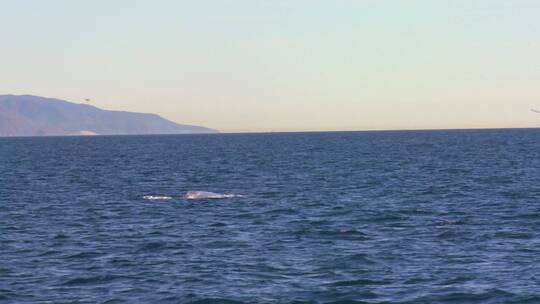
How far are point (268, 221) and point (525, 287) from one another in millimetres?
20069

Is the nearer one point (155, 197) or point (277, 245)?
point (277, 245)

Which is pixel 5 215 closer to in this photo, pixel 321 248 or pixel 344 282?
pixel 321 248

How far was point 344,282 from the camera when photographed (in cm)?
3166

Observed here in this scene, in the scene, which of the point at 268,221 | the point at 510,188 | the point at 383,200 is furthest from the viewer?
the point at 510,188

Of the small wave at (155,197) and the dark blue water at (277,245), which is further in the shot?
the small wave at (155,197)

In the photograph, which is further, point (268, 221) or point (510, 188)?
point (510, 188)

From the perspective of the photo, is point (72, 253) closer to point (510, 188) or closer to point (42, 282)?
point (42, 282)

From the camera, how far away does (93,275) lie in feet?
109

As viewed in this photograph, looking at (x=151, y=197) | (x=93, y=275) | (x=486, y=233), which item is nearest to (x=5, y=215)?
(x=151, y=197)

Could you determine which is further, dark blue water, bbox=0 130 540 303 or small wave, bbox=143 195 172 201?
small wave, bbox=143 195 172 201

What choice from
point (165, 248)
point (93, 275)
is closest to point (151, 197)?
Answer: point (165, 248)

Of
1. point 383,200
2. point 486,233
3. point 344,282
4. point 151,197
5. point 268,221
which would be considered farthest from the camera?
point 151,197

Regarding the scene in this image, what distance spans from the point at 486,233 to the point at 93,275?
62.3 ft

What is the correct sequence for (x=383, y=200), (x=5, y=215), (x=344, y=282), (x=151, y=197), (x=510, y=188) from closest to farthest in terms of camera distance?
(x=344, y=282) < (x=5, y=215) < (x=383, y=200) < (x=151, y=197) < (x=510, y=188)
